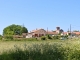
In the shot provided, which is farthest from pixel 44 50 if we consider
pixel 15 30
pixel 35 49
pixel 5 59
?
pixel 15 30

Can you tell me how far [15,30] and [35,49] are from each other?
112168mm

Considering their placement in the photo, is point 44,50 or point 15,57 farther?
point 44,50

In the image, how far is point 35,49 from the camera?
38.7 feet

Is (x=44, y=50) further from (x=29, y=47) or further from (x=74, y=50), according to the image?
(x=74, y=50)

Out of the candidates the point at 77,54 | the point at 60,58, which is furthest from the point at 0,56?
the point at 77,54

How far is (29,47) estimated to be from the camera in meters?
11.9

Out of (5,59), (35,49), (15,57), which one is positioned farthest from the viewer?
(35,49)

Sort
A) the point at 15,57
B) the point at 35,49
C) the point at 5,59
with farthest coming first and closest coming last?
the point at 35,49
the point at 15,57
the point at 5,59

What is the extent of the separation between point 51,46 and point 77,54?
1.71m

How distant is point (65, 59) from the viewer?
35.2 feet

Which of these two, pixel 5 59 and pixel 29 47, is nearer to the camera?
pixel 5 59

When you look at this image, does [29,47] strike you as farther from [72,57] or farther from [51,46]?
[72,57]

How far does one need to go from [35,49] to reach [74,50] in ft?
6.15

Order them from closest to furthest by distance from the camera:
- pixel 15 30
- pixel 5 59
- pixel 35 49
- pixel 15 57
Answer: pixel 5 59
pixel 15 57
pixel 35 49
pixel 15 30
